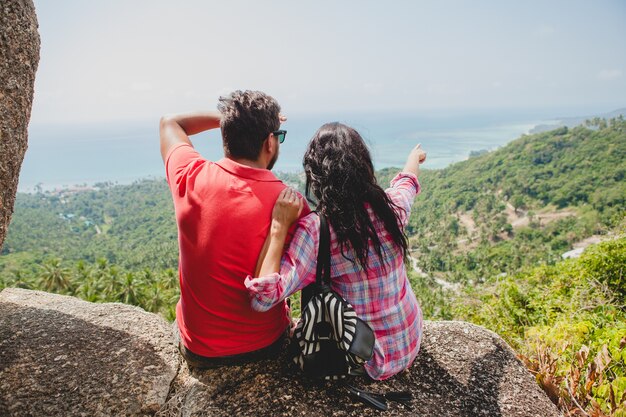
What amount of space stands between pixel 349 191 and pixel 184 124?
1.16m

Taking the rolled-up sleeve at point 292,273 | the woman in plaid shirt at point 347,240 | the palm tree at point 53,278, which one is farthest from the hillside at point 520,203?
the rolled-up sleeve at point 292,273

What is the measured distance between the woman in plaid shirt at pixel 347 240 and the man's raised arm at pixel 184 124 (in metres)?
0.76

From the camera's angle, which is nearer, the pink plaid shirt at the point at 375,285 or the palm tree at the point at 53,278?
the pink plaid shirt at the point at 375,285

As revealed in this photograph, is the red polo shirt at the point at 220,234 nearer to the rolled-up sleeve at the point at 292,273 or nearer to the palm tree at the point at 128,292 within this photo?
the rolled-up sleeve at the point at 292,273

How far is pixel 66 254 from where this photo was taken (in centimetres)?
5634

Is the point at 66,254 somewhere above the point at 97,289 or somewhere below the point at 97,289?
below

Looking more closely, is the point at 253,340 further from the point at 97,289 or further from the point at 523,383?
the point at 97,289

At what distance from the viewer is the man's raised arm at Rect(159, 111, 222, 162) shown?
2.16m

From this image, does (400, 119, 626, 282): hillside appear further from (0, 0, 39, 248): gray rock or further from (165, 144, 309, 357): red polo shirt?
(0, 0, 39, 248): gray rock

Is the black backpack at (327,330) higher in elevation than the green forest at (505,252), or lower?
higher

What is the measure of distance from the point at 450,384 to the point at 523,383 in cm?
49

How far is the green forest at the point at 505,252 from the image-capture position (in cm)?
320

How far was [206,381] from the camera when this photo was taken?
2.12 m

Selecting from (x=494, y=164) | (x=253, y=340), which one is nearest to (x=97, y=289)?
(x=253, y=340)
